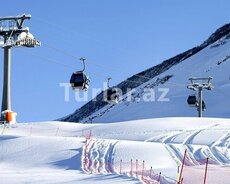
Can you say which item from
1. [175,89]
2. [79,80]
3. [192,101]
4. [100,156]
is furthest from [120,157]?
[175,89]

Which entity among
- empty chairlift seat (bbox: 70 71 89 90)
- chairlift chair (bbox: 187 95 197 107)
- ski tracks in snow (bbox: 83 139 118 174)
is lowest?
ski tracks in snow (bbox: 83 139 118 174)

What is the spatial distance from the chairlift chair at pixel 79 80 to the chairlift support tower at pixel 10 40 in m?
3.66

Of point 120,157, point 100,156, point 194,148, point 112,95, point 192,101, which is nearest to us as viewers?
point 120,157

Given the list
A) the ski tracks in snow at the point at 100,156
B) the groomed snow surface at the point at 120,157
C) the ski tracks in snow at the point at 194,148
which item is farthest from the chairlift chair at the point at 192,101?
the ski tracks in snow at the point at 100,156

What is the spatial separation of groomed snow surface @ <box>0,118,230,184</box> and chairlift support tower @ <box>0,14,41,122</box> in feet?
18.4

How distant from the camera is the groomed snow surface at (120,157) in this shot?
58.2 feet

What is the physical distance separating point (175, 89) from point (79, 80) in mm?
93022

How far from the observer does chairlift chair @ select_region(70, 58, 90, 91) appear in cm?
3098

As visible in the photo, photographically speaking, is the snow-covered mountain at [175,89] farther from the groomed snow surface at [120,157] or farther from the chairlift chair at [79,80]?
the groomed snow surface at [120,157]

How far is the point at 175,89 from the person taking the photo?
404 feet

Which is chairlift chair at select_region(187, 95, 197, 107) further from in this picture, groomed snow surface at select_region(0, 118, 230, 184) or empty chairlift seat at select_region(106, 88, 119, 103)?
groomed snow surface at select_region(0, 118, 230, 184)

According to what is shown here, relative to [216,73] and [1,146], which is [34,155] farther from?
[216,73]

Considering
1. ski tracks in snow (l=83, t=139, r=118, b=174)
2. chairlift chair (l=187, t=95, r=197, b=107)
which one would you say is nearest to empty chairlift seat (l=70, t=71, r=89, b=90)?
ski tracks in snow (l=83, t=139, r=118, b=174)

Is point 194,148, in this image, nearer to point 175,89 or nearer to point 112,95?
point 112,95
